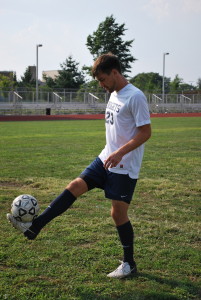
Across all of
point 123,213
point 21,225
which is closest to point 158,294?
point 123,213

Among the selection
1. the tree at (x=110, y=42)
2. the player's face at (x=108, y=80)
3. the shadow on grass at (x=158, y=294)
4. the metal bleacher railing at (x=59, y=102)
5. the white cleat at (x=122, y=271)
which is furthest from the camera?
the tree at (x=110, y=42)

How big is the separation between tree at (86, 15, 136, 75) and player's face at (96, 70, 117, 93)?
202 ft

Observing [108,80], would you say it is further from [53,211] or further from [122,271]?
[122,271]

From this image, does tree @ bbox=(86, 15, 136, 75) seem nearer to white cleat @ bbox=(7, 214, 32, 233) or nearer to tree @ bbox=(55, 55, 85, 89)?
tree @ bbox=(55, 55, 85, 89)

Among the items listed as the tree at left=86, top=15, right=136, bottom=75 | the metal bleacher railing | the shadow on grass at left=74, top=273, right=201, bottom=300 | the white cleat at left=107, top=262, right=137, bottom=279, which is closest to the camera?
the shadow on grass at left=74, top=273, right=201, bottom=300

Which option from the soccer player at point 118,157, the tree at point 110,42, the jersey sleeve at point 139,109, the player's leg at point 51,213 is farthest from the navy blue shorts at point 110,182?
the tree at point 110,42

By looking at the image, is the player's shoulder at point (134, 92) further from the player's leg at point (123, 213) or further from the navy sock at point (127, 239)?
the navy sock at point (127, 239)

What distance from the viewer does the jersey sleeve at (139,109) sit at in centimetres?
379

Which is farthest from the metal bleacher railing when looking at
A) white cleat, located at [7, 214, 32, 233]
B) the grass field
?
white cleat, located at [7, 214, 32, 233]

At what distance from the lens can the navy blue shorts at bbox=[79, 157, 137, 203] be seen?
12.9 ft

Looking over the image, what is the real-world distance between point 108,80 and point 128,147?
0.63 meters

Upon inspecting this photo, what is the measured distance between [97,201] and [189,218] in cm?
162

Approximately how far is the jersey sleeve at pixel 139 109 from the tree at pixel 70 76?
65242 millimetres

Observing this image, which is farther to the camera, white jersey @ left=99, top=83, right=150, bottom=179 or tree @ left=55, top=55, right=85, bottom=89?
tree @ left=55, top=55, right=85, bottom=89
